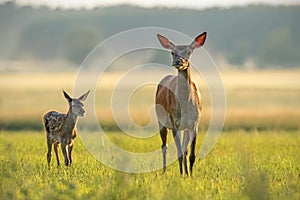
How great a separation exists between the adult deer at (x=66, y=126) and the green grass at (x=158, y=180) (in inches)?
15.5

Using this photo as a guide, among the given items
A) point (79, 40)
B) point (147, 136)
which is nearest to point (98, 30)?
point (79, 40)

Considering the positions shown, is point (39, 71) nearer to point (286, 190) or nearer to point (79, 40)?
point (79, 40)

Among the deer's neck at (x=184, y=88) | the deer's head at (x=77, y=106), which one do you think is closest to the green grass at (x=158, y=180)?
the deer's head at (x=77, y=106)

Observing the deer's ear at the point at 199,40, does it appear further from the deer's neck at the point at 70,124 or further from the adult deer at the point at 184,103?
the deer's neck at the point at 70,124

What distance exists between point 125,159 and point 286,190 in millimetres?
2683

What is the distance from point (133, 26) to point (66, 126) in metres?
95.6

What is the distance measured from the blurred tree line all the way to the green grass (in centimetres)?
8464

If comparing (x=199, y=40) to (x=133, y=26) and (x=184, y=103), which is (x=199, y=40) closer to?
(x=184, y=103)

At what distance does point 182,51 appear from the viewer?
45.7ft

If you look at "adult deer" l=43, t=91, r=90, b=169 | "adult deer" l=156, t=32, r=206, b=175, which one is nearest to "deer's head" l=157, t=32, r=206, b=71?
"adult deer" l=156, t=32, r=206, b=175

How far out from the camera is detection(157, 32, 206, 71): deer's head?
13617 millimetres

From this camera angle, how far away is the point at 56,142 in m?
16.9

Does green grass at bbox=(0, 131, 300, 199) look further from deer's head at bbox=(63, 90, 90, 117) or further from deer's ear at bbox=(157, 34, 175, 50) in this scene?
deer's ear at bbox=(157, 34, 175, 50)

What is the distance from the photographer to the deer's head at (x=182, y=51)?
13.6 meters
